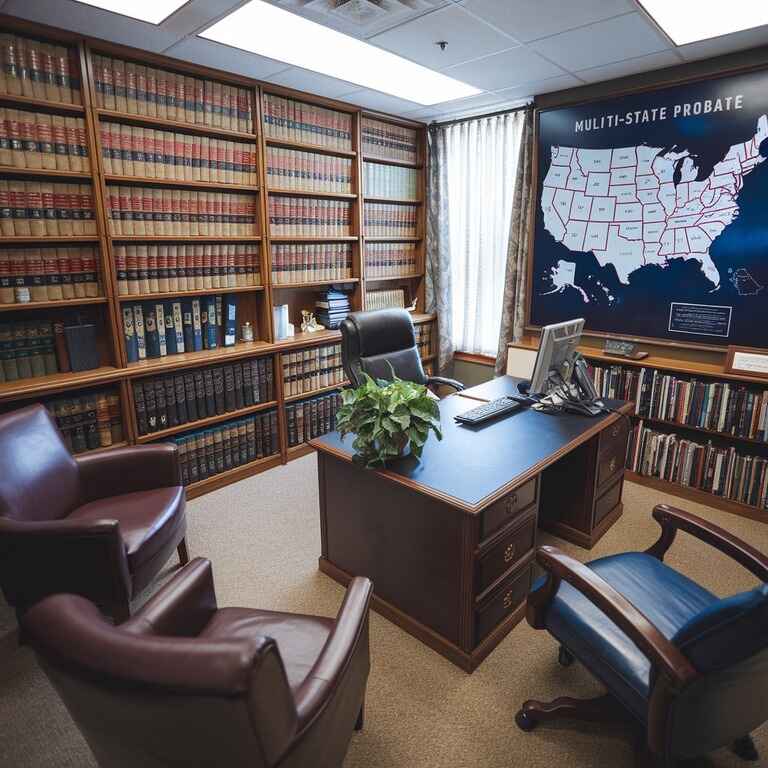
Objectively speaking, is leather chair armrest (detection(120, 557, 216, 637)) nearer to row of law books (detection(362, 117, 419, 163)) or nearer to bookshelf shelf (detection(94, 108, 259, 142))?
bookshelf shelf (detection(94, 108, 259, 142))

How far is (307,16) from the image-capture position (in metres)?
2.36

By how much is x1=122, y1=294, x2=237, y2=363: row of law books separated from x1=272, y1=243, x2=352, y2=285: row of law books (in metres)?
0.42

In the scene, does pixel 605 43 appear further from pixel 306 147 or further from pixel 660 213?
pixel 306 147

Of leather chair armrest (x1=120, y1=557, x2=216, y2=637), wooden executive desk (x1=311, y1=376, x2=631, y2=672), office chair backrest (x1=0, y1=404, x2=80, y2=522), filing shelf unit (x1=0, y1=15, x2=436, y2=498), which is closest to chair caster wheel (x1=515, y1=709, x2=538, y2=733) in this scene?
wooden executive desk (x1=311, y1=376, x2=631, y2=672)

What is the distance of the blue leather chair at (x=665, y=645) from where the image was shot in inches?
46.6

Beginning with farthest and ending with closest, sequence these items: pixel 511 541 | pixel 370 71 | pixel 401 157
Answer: pixel 401 157, pixel 370 71, pixel 511 541

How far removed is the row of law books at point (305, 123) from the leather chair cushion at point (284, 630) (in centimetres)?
296

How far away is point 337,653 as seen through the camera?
1264mm

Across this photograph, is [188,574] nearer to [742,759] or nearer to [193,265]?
[742,759]

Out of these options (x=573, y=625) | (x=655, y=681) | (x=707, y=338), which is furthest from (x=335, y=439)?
(x=707, y=338)

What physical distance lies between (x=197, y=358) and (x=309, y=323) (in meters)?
1.07

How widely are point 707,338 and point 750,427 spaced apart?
0.60 meters

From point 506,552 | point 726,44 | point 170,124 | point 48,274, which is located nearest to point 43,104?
point 170,124

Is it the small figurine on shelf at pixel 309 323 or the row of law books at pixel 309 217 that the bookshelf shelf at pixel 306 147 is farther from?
the small figurine on shelf at pixel 309 323
